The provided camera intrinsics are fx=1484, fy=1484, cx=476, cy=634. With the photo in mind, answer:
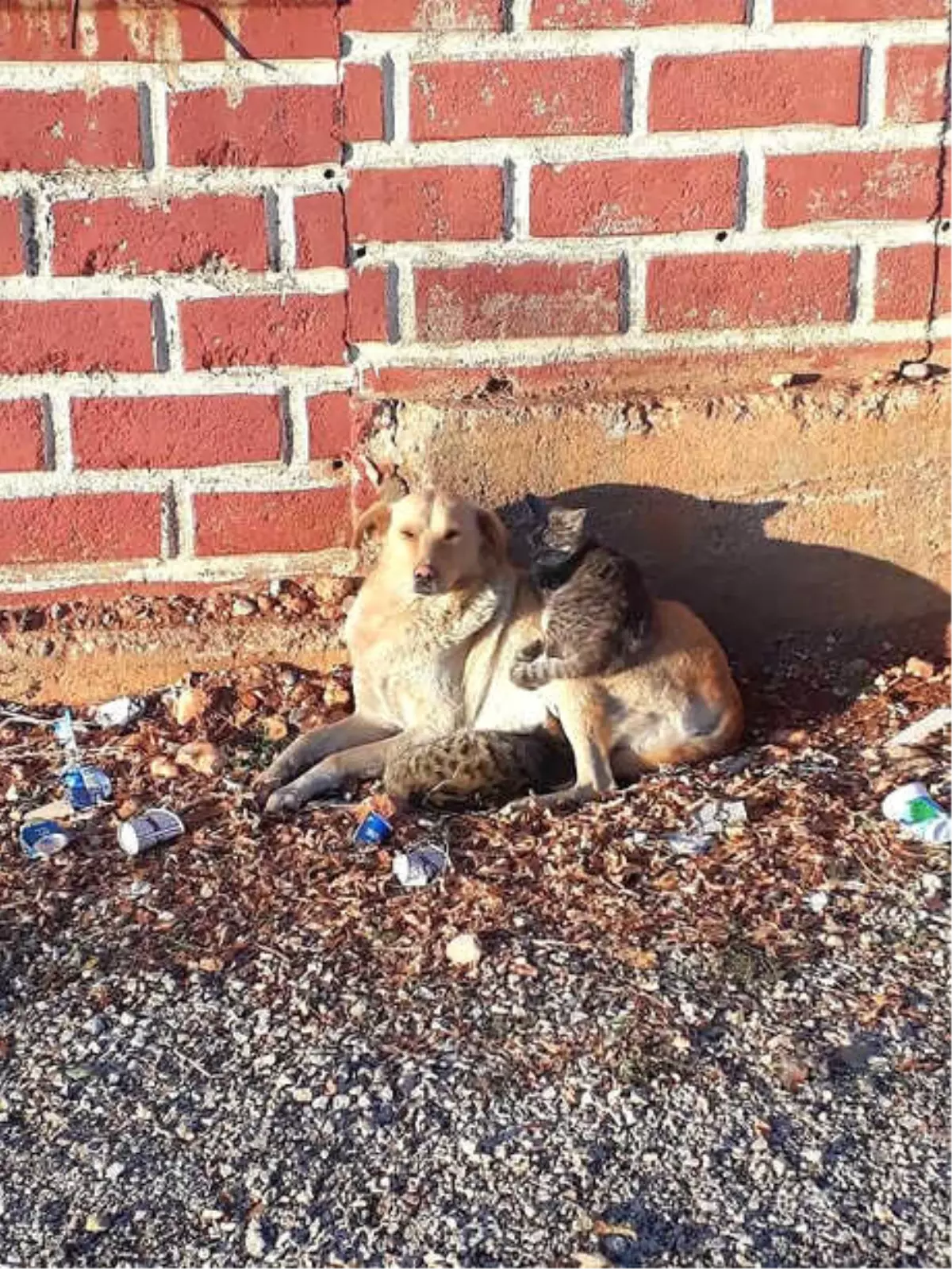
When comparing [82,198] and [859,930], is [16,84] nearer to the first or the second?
[82,198]

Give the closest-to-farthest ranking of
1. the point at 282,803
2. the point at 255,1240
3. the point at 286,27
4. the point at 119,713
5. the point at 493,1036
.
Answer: the point at 255,1240
the point at 493,1036
the point at 282,803
the point at 286,27
the point at 119,713

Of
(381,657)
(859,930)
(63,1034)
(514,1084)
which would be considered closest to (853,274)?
(381,657)

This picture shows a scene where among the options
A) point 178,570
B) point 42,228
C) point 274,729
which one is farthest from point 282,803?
point 42,228

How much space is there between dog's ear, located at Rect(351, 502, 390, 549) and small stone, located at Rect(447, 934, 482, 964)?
1.38 meters

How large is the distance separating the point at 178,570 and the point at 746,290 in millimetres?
1815

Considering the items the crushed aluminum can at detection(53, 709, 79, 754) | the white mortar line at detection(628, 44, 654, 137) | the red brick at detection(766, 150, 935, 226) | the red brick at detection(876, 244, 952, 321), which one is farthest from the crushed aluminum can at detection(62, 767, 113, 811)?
the red brick at detection(876, 244, 952, 321)

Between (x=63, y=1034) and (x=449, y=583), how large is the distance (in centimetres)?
166

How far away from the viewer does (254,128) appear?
156 inches

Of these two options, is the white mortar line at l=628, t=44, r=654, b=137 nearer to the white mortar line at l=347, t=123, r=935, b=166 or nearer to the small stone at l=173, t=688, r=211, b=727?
the white mortar line at l=347, t=123, r=935, b=166

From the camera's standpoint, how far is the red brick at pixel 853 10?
394 cm

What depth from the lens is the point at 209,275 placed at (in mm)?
4078

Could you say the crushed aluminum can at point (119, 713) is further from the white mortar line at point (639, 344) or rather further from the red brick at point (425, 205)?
the red brick at point (425, 205)

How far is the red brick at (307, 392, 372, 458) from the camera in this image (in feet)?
13.8

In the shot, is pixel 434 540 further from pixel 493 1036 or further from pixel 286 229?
pixel 493 1036
